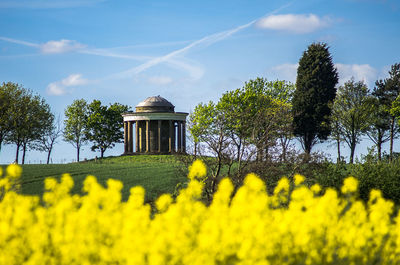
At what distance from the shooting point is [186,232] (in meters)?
6.36

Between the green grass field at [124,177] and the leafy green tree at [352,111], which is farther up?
the leafy green tree at [352,111]

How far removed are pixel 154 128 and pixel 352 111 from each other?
22931 mm

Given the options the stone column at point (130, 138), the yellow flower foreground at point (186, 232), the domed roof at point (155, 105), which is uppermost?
the domed roof at point (155, 105)

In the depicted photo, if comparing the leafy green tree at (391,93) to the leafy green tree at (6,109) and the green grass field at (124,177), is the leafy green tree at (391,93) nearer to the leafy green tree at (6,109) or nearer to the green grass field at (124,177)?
the green grass field at (124,177)

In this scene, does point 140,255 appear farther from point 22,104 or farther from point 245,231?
point 22,104

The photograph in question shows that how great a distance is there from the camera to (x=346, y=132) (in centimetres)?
4772

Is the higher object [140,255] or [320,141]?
[320,141]

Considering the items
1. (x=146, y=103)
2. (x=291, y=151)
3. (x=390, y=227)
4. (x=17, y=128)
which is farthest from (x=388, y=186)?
→ (x=146, y=103)

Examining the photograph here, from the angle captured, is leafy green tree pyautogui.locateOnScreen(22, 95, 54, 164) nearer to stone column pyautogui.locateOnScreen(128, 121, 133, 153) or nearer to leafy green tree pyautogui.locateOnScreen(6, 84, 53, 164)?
leafy green tree pyautogui.locateOnScreen(6, 84, 53, 164)

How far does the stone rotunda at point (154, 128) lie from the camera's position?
5647 centimetres

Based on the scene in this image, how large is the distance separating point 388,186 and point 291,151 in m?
4.35

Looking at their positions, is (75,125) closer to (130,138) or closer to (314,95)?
(130,138)

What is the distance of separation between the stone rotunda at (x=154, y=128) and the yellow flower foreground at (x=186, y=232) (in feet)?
157

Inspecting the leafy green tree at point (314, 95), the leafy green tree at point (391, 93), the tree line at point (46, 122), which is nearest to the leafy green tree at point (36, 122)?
the tree line at point (46, 122)
